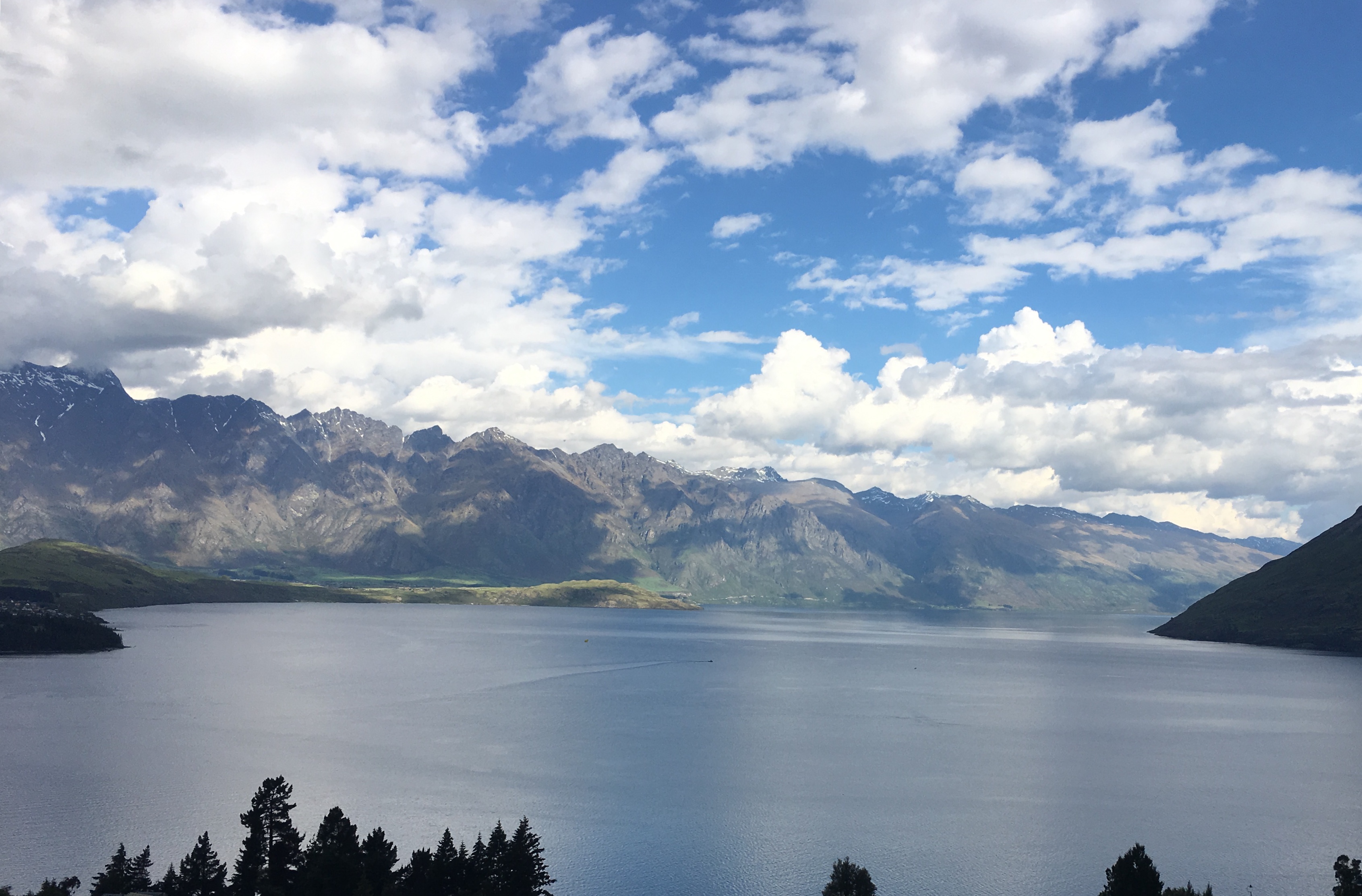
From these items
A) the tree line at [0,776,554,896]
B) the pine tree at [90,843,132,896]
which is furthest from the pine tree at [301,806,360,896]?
the pine tree at [90,843,132,896]

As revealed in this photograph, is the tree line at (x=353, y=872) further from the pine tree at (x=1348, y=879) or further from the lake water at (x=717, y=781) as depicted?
the lake water at (x=717, y=781)

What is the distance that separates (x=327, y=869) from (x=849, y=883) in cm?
3667

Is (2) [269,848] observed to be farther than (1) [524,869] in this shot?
Yes

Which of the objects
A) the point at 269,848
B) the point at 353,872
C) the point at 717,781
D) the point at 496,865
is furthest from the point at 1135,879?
the point at 269,848

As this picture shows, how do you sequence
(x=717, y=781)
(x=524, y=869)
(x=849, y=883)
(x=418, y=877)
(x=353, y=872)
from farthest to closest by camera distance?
1. (x=717, y=781)
2. (x=418, y=877)
3. (x=524, y=869)
4. (x=353, y=872)
5. (x=849, y=883)

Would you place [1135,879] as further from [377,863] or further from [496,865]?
[377,863]

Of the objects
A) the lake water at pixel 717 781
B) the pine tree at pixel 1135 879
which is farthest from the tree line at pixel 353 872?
the lake water at pixel 717 781

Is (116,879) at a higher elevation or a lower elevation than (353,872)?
lower

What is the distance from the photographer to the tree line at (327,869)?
2542 inches

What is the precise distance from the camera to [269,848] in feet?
233

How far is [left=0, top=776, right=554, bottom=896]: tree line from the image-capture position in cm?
6456

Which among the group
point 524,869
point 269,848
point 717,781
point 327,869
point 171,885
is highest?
point 524,869

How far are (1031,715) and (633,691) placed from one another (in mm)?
78155

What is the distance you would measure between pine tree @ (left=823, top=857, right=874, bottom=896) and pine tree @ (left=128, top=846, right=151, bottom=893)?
49573 millimetres
